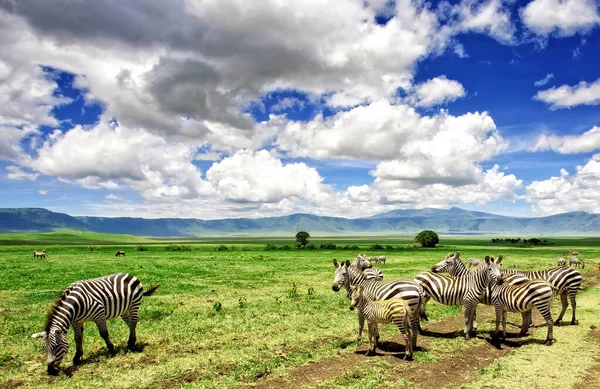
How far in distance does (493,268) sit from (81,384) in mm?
15363

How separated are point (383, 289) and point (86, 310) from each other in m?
10.8

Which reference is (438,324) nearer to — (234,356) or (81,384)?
(234,356)

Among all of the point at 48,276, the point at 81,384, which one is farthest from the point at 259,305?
the point at 48,276

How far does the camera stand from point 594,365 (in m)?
12.6

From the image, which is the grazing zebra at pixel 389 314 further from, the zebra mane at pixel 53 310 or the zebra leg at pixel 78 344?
the zebra mane at pixel 53 310

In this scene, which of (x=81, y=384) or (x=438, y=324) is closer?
(x=81, y=384)

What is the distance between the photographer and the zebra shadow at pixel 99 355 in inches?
485

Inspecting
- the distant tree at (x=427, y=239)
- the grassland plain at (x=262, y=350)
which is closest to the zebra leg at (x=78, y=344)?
the grassland plain at (x=262, y=350)

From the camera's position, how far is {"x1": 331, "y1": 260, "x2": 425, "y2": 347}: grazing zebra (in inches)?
563

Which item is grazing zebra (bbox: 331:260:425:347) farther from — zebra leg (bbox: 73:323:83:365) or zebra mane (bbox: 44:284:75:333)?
zebra mane (bbox: 44:284:75:333)

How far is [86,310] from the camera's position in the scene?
1311 cm

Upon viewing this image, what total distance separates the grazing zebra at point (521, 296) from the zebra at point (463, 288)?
449 millimetres

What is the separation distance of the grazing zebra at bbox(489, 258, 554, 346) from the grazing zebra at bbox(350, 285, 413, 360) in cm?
456

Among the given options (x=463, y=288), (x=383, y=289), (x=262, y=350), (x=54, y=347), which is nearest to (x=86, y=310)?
(x=54, y=347)
